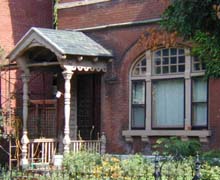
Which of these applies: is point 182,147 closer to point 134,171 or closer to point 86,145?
point 134,171

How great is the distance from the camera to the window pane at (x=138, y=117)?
18750mm

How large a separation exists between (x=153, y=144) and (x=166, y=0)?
4.21 m

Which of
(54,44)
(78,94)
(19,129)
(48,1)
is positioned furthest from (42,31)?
(48,1)

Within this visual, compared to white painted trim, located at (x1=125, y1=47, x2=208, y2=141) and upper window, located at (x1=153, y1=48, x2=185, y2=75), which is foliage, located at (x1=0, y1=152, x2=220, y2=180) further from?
upper window, located at (x1=153, y1=48, x2=185, y2=75)

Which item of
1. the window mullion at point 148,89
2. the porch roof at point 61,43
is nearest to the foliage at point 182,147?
the window mullion at point 148,89

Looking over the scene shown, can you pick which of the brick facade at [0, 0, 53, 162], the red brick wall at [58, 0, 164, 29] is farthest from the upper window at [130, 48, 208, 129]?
the brick facade at [0, 0, 53, 162]

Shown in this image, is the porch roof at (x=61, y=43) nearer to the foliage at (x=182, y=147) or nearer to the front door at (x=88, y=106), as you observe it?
the front door at (x=88, y=106)

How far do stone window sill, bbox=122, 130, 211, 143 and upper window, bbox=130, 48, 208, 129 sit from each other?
0.23 m

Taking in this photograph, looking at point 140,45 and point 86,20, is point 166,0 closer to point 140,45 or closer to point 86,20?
point 140,45

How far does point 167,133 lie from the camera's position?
1781 centimetres

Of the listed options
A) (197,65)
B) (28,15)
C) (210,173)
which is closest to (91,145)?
(197,65)

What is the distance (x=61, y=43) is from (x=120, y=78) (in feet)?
7.07

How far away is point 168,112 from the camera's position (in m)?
18.2

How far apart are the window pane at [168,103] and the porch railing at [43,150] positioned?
357 centimetres
